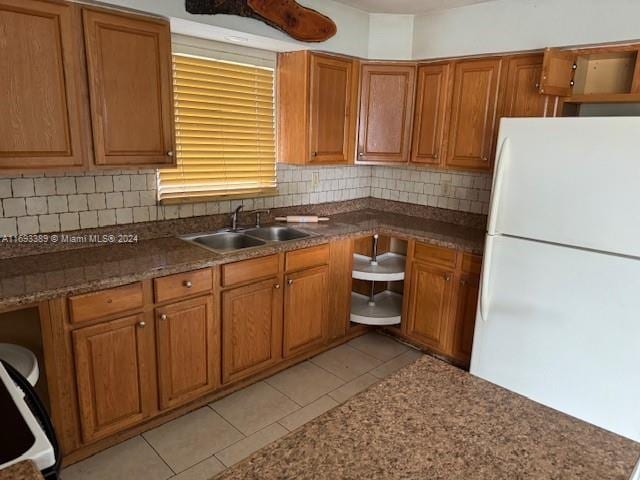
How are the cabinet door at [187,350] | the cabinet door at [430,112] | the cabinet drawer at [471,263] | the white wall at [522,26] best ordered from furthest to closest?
the cabinet door at [430,112] < the cabinet drawer at [471,263] < the white wall at [522,26] < the cabinet door at [187,350]

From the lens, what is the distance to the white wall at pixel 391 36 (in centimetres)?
337

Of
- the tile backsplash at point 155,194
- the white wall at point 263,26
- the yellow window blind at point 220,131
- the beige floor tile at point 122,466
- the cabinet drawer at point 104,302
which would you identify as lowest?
the beige floor tile at point 122,466

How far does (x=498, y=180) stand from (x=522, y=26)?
3.71 feet

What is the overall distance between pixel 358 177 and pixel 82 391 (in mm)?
2767

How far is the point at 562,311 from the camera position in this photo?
7.52ft

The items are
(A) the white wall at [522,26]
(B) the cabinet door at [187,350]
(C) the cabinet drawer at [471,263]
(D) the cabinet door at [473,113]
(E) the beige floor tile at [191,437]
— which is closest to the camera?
(E) the beige floor tile at [191,437]

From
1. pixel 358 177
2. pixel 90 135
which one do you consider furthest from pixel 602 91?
pixel 90 135

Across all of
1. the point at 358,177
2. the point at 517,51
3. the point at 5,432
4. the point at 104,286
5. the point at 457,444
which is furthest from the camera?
the point at 358,177

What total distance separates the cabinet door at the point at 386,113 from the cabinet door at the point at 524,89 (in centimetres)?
74

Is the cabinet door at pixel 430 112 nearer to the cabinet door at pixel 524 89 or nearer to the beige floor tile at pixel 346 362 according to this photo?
the cabinet door at pixel 524 89

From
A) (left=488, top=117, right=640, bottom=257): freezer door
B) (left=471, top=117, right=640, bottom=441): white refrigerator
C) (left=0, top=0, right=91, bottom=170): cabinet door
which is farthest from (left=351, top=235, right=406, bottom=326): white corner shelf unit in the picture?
(left=0, top=0, right=91, bottom=170): cabinet door

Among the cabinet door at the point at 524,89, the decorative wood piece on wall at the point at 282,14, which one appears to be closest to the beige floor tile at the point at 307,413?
the cabinet door at the point at 524,89

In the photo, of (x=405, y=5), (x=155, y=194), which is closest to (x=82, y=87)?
(x=155, y=194)

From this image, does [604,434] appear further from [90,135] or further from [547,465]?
[90,135]
